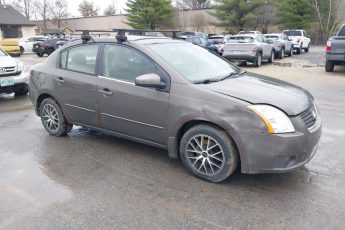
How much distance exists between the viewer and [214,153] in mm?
3900

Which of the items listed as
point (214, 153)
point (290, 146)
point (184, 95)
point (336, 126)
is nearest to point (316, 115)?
point (290, 146)

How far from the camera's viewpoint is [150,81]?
160 inches

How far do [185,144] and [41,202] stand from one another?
5.44ft

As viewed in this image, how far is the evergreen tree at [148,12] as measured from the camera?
4638 centimetres

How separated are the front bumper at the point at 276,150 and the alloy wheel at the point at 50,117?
3249 millimetres

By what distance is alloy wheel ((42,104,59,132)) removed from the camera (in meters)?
5.60

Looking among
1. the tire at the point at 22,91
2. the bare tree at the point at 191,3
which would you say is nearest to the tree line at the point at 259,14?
the bare tree at the point at 191,3

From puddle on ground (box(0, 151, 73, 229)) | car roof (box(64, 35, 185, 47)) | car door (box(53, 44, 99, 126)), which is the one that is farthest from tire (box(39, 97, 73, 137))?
car roof (box(64, 35, 185, 47))

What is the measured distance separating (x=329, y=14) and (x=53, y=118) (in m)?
41.3

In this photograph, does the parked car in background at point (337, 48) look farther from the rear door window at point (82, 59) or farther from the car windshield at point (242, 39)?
the rear door window at point (82, 59)

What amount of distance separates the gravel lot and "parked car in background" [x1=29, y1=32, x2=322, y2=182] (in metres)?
0.31

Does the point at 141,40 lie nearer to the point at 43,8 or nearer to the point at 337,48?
the point at 337,48

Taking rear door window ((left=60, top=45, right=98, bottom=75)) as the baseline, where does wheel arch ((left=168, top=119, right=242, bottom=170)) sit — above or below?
below

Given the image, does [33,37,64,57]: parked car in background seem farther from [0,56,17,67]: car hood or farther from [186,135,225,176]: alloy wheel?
[186,135,225,176]: alloy wheel
